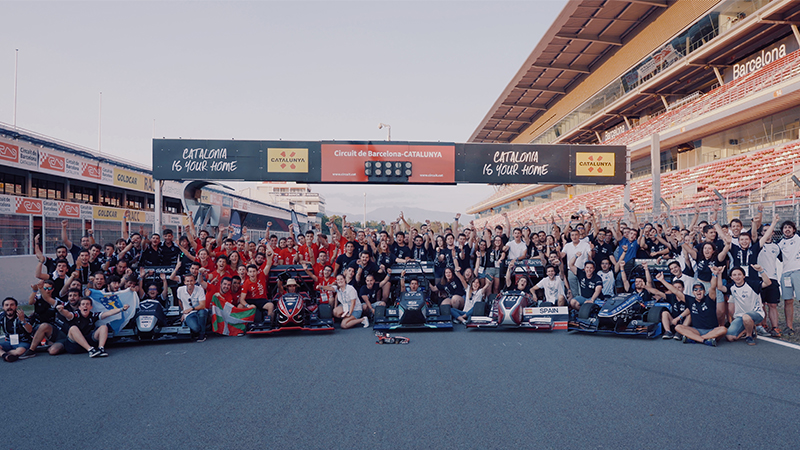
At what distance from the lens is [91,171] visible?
67.4ft

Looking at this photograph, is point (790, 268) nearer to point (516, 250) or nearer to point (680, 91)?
point (516, 250)

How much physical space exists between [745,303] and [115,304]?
33.7ft

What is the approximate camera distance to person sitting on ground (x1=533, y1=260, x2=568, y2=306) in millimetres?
9648

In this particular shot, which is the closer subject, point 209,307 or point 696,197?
point 209,307

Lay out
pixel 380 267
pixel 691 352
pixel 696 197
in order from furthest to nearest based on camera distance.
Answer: pixel 696 197 < pixel 380 267 < pixel 691 352

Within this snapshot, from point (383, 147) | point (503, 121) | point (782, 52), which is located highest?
point (503, 121)

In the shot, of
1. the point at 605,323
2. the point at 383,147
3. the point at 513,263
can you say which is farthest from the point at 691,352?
the point at 383,147

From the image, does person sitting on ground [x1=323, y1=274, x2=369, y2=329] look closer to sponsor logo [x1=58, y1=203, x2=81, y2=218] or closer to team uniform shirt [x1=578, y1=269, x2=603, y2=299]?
team uniform shirt [x1=578, y1=269, x2=603, y2=299]

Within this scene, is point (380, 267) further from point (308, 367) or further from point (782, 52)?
point (782, 52)

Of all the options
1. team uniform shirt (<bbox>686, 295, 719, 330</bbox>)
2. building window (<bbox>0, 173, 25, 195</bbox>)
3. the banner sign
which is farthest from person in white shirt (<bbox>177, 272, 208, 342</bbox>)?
building window (<bbox>0, 173, 25, 195</bbox>)

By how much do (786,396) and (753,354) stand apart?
2.02 metres

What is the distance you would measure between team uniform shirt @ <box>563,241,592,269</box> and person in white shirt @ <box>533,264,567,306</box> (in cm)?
91

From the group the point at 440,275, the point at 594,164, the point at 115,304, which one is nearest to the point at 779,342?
the point at 440,275

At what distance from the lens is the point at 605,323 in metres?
8.41
